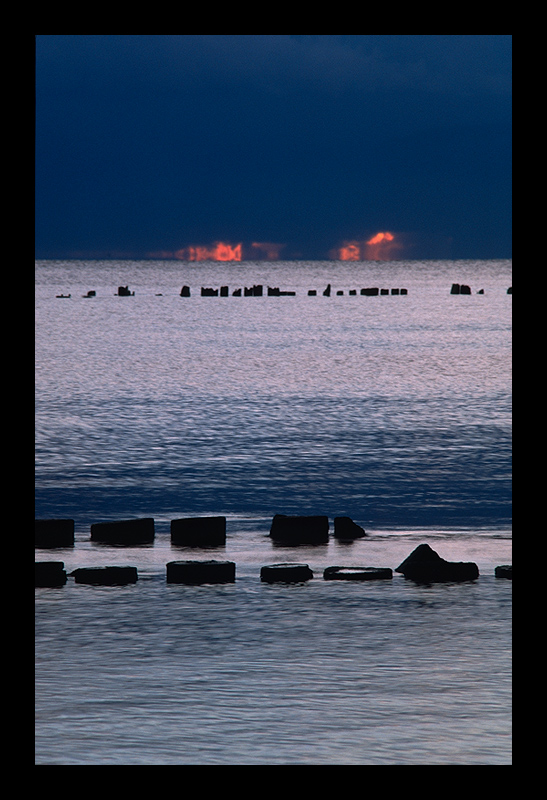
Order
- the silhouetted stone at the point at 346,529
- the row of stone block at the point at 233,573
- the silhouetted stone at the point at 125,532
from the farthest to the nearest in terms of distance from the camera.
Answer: the silhouetted stone at the point at 346,529
the silhouetted stone at the point at 125,532
the row of stone block at the point at 233,573

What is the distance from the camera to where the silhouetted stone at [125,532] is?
39.8 ft

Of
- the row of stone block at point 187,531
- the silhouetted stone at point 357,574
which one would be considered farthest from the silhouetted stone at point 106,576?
the row of stone block at point 187,531

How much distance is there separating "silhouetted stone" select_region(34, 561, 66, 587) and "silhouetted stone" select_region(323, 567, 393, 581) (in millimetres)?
2297

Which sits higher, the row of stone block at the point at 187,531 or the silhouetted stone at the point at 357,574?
the row of stone block at the point at 187,531

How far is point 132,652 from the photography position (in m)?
7.80

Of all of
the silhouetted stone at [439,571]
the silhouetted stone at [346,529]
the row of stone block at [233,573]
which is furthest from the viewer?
the silhouetted stone at [346,529]

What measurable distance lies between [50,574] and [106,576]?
1.56 feet

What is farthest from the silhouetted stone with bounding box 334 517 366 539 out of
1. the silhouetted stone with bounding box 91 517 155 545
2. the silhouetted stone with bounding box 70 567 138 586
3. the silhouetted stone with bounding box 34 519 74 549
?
the silhouetted stone with bounding box 70 567 138 586

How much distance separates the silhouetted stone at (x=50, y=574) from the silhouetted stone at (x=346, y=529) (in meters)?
3.62

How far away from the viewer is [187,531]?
11992 mm

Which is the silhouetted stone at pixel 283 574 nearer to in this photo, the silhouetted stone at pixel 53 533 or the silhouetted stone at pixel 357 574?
the silhouetted stone at pixel 357 574

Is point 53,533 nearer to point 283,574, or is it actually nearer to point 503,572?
point 283,574

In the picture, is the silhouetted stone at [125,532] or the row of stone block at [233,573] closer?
the row of stone block at [233,573]
